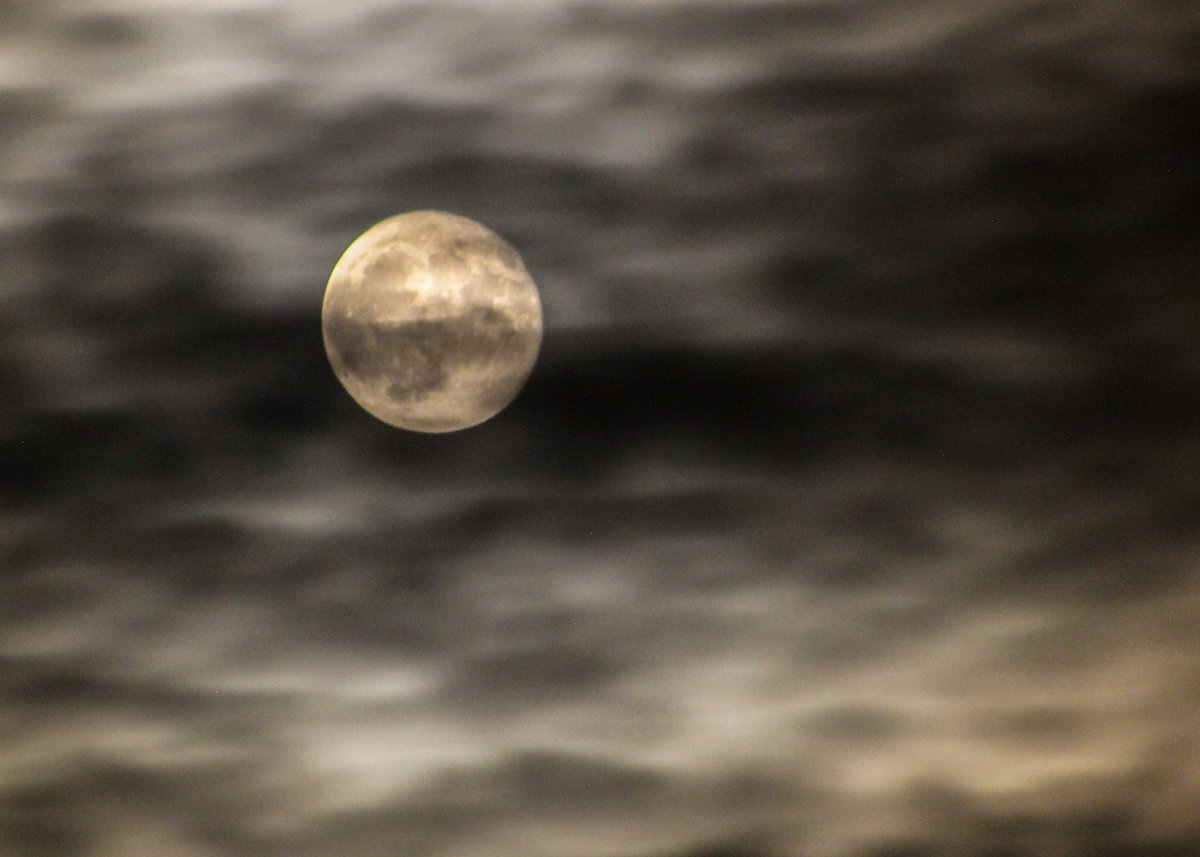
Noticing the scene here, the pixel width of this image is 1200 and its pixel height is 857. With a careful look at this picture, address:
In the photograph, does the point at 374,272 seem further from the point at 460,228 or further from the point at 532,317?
the point at 532,317

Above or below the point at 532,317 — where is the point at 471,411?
below

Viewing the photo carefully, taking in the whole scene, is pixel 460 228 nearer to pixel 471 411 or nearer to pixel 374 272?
pixel 374 272

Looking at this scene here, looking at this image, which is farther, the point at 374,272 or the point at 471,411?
the point at 471,411

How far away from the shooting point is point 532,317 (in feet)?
18.6

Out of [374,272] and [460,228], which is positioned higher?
[460,228]

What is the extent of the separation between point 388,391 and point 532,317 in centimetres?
93

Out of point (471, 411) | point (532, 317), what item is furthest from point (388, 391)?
point (532, 317)

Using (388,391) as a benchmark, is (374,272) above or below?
above

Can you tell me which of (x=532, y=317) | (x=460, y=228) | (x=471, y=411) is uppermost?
(x=460, y=228)

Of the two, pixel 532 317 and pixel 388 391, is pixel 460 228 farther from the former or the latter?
pixel 388 391

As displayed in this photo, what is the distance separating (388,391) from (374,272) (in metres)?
0.67

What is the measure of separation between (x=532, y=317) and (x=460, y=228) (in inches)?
25.3

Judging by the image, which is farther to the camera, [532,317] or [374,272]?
[532,317]

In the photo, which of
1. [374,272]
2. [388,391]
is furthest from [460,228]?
[388,391]
